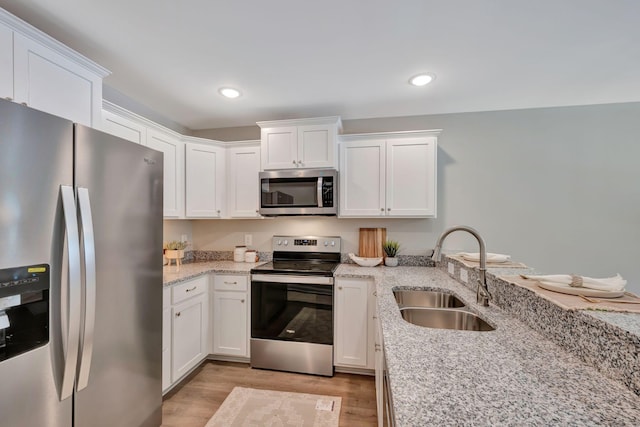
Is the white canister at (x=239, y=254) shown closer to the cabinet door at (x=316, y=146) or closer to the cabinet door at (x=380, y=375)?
the cabinet door at (x=316, y=146)

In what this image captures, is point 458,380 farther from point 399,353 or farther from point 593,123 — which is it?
point 593,123

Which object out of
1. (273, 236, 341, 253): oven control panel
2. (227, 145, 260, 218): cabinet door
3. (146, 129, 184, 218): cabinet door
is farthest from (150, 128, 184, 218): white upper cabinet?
(273, 236, 341, 253): oven control panel

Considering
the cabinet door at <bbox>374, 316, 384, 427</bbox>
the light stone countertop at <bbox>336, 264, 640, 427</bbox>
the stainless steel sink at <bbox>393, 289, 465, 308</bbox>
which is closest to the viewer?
the light stone countertop at <bbox>336, 264, 640, 427</bbox>

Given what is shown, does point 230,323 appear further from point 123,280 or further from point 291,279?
point 123,280

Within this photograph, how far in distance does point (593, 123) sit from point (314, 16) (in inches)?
112

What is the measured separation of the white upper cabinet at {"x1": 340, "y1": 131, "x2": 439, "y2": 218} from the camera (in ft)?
8.09

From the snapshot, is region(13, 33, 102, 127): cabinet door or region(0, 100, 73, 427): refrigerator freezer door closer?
region(0, 100, 73, 427): refrigerator freezer door

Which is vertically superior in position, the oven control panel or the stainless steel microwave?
the stainless steel microwave

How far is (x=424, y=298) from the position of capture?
1.84 metres

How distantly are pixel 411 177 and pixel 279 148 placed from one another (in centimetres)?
132

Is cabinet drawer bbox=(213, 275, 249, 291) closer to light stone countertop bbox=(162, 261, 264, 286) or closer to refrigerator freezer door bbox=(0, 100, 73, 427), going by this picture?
light stone countertop bbox=(162, 261, 264, 286)

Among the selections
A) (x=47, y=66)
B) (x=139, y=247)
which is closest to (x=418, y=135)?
(x=139, y=247)

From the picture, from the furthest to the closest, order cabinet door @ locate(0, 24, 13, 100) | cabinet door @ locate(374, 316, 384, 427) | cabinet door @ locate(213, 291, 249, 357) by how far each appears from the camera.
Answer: cabinet door @ locate(213, 291, 249, 357) < cabinet door @ locate(374, 316, 384, 427) < cabinet door @ locate(0, 24, 13, 100)

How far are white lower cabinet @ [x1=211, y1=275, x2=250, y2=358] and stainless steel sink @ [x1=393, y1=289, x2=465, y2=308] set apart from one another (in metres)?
1.37
